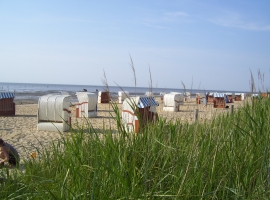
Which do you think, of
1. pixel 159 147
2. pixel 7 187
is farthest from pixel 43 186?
pixel 159 147

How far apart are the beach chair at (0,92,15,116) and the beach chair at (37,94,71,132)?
466 cm

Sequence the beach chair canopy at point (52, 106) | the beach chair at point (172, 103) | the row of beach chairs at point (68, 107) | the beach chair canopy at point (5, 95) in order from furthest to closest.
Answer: the beach chair at point (172, 103) → the beach chair canopy at point (5, 95) → the beach chair canopy at point (52, 106) → the row of beach chairs at point (68, 107)

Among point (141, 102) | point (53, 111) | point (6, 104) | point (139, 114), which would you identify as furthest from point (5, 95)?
point (139, 114)

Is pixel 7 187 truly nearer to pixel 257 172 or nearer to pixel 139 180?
pixel 139 180

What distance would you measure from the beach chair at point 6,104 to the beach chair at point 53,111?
4655mm

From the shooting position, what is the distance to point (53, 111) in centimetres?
1070

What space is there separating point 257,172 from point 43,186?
1.64 metres

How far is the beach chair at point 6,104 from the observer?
48.1 feet

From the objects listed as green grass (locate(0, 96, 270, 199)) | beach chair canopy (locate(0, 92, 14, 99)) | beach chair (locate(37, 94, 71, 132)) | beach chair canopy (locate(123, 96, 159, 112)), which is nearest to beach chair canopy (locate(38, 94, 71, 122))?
beach chair (locate(37, 94, 71, 132))

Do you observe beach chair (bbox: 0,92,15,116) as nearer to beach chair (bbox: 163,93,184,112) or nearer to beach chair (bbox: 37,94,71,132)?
beach chair (bbox: 37,94,71,132)

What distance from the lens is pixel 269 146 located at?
249cm

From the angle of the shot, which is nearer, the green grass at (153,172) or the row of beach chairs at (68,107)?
the green grass at (153,172)

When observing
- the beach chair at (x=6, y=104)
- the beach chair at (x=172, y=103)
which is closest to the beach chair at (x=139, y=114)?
the beach chair at (x=6, y=104)

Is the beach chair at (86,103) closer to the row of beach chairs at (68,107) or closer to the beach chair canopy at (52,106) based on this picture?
the row of beach chairs at (68,107)
